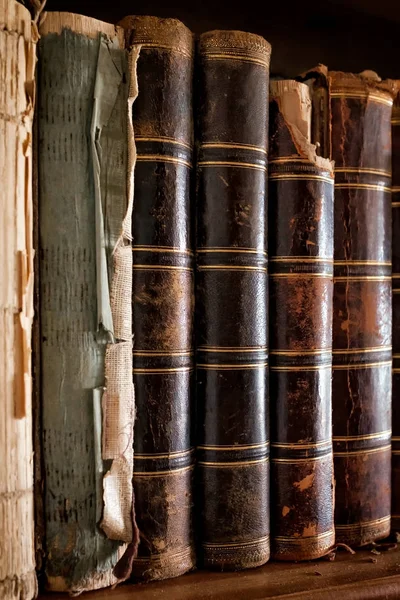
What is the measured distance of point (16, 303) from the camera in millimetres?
947

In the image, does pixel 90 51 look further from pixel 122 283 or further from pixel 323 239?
pixel 323 239

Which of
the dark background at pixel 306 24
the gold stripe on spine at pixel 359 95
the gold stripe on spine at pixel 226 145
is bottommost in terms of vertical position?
the gold stripe on spine at pixel 226 145

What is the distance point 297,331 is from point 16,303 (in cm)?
46

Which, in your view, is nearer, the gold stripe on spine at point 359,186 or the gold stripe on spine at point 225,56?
the gold stripe on spine at point 225,56

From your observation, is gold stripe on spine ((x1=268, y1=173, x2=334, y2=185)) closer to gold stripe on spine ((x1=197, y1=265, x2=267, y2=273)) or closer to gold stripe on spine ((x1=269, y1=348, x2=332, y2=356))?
gold stripe on spine ((x1=197, y1=265, x2=267, y2=273))

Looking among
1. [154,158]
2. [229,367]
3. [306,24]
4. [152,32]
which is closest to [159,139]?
[154,158]

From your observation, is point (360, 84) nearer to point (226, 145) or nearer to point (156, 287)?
point (226, 145)

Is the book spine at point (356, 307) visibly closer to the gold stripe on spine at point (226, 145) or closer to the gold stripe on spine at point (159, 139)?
the gold stripe on spine at point (226, 145)

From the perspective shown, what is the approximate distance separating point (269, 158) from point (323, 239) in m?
0.16

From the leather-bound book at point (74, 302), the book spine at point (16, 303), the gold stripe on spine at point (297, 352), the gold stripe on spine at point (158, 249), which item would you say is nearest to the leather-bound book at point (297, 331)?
the gold stripe on spine at point (297, 352)

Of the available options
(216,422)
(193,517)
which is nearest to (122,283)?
(216,422)

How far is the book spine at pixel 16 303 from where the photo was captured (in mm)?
936

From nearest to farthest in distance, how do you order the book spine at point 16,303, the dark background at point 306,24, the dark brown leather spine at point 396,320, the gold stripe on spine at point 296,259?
the book spine at point 16,303 → the gold stripe on spine at point 296,259 → the dark brown leather spine at point 396,320 → the dark background at point 306,24

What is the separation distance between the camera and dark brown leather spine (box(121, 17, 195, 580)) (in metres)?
1.05
